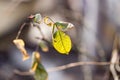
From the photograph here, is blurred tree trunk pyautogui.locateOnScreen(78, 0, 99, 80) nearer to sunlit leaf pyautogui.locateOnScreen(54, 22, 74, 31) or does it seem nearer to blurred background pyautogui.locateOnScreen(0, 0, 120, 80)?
blurred background pyautogui.locateOnScreen(0, 0, 120, 80)

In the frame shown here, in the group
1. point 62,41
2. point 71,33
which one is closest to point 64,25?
point 62,41

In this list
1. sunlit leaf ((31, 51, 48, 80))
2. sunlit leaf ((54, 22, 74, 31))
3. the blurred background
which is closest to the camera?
sunlit leaf ((54, 22, 74, 31))

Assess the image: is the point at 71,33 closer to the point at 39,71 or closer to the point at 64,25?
the point at 39,71

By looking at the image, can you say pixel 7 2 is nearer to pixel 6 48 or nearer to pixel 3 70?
pixel 6 48

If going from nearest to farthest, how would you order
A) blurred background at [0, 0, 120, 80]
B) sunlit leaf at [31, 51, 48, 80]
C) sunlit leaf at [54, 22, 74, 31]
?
sunlit leaf at [54, 22, 74, 31]
sunlit leaf at [31, 51, 48, 80]
blurred background at [0, 0, 120, 80]

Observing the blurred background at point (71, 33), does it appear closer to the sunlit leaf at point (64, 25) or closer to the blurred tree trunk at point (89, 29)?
the blurred tree trunk at point (89, 29)

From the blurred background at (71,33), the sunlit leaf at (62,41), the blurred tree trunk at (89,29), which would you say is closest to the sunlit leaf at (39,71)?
the sunlit leaf at (62,41)

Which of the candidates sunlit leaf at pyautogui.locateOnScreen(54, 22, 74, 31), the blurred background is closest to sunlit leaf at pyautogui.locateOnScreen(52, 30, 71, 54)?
sunlit leaf at pyautogui.locateOnScreen(54, 22, 74, 31)

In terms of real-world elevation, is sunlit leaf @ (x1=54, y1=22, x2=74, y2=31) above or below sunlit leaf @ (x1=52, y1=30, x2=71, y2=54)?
above

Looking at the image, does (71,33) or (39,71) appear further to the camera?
(71,33)
